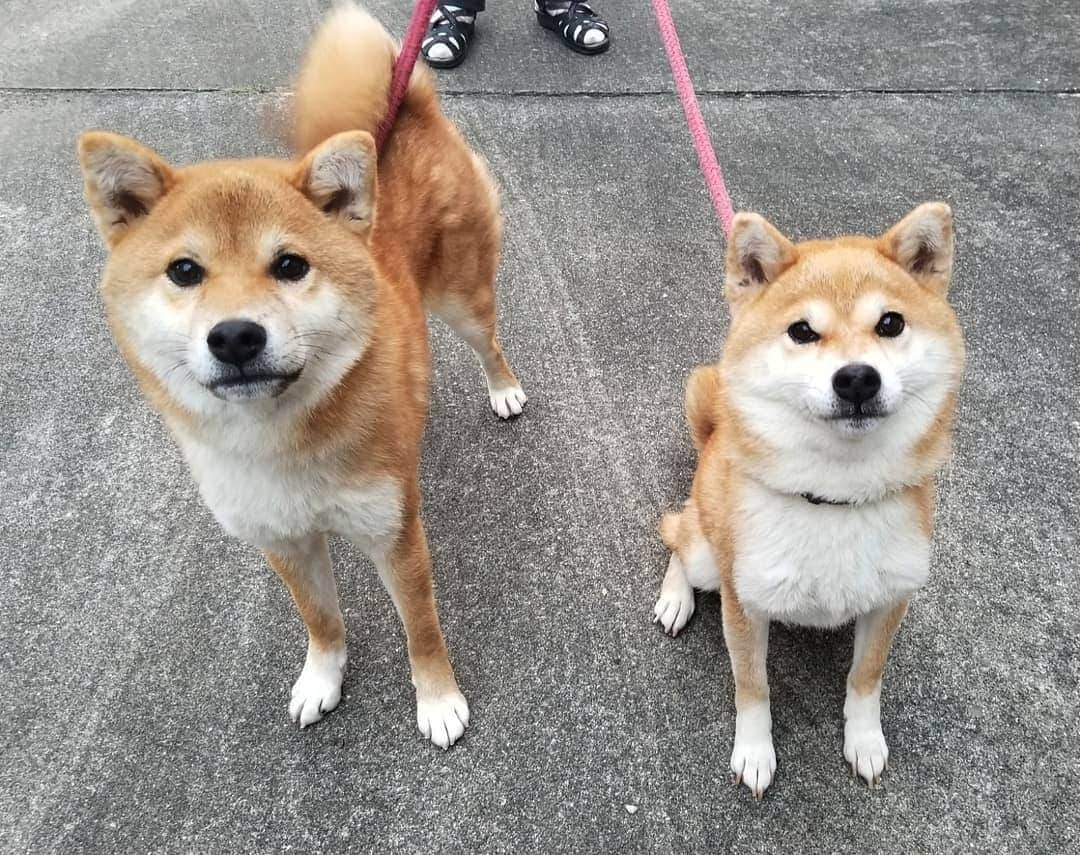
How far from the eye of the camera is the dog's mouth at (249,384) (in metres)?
1.39

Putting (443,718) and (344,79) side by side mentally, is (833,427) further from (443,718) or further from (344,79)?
(344,79)

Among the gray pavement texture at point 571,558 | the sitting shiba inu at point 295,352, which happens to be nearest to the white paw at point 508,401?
the gray pavement texture at point 571,558

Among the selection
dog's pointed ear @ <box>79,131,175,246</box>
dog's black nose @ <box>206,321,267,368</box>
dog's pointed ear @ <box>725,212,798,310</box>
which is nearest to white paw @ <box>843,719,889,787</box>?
dog's pointed ear @ <box>725,212,798,310</box>

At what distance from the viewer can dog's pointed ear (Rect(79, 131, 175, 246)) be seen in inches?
54.7

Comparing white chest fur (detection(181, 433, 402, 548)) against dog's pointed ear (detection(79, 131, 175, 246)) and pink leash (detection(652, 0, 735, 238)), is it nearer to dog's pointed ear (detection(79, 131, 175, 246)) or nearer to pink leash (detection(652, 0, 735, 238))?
dog's pointed ear (detection(79, 131, 175, 246))

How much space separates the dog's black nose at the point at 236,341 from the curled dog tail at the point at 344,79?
36.4 inches

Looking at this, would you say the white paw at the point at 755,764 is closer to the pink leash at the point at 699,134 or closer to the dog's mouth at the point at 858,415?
the dog's mouth at the point at 858,415

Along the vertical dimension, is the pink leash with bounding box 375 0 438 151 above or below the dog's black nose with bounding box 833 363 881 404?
above

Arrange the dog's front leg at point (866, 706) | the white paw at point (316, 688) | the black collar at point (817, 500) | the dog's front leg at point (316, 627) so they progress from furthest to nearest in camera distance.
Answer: the white paw at point (316, 688)
the dog's front leg at point (316, 627)
the dog's front leg at point (866, 706)
the black collar at point (817, 500)

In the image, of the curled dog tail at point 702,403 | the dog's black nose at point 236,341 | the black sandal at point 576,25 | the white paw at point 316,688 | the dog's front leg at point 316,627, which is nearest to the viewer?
the dog's black nose at point 236,341

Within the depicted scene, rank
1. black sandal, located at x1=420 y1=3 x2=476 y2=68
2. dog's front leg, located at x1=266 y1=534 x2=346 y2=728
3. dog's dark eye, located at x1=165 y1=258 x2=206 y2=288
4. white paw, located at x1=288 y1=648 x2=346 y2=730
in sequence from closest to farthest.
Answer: dog's dark eye, located at x1=165 y1=258 x2=206 y2=288, dog's front leg, located at x1=266 y1=534 x2=346 y2=728, white paw, located at x1=288 y1=648 x2=346 y2=730, black sandal, located at x1=420 y1=3 x2=476 y2=68

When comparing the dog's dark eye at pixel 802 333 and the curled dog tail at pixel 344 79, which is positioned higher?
the curled dog tail at pixel 344 79

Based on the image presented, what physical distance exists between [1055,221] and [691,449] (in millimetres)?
2136

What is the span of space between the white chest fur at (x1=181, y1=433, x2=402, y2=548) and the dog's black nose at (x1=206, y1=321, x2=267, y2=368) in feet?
0.92
